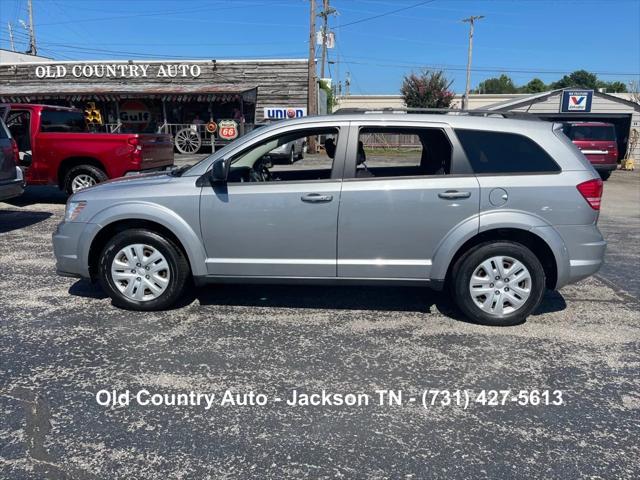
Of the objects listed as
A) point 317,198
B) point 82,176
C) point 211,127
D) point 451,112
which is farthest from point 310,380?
point 211,127

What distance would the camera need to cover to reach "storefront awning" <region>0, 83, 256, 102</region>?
22312mm

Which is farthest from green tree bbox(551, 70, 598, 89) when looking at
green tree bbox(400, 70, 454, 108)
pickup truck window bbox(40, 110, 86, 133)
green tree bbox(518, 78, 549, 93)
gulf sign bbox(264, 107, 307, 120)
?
pickup truck window bbox(40, 110, 86, 133)

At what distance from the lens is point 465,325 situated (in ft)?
14.5

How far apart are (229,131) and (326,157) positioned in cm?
1842

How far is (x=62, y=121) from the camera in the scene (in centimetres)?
1010

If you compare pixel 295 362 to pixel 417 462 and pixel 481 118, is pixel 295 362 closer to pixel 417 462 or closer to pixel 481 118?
→ pixel 417 462

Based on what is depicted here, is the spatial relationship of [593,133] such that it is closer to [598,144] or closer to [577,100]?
[598,144]

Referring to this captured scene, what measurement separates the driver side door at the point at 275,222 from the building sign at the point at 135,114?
22.5 metres

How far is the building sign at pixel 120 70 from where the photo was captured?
2527cm

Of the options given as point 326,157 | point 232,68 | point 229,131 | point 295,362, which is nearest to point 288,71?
point 232,68

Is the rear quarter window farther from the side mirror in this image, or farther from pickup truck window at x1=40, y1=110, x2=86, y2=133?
the side mirror

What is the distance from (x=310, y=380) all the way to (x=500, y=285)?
1.89m

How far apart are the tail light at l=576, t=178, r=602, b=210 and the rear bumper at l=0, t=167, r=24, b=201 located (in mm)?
8050

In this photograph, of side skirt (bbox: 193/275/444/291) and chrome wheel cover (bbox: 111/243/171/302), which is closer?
side skirt (bbox: 193/275/444/291)
